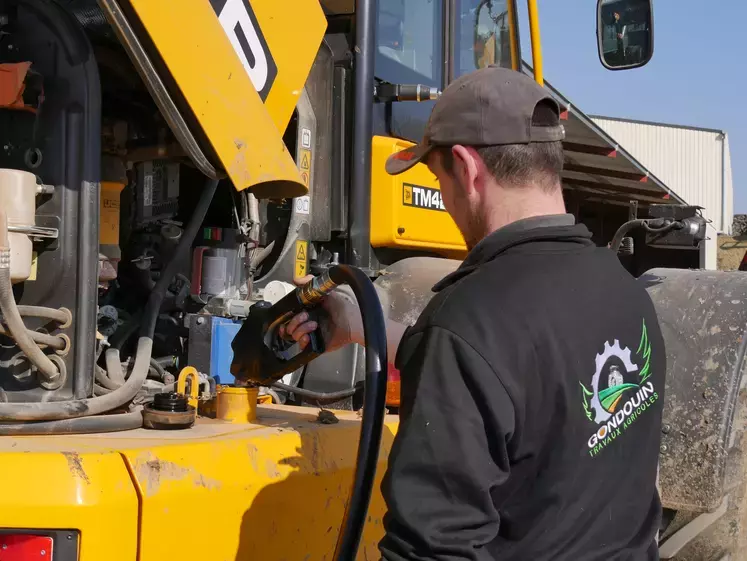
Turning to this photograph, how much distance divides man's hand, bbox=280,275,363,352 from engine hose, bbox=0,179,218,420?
404mm

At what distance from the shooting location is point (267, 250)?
2.92 meters

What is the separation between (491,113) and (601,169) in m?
9.09

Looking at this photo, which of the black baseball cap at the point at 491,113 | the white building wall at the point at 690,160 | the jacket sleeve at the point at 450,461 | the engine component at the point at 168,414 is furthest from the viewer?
the white building wall at the point at 690,160

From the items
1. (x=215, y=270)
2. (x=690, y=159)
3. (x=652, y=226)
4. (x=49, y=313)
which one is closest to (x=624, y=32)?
(x=652, y=226)

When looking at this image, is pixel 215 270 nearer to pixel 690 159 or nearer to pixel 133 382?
pixel 133 382

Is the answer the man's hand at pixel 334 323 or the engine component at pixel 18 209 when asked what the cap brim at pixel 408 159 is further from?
the engine component at pixel 18 209

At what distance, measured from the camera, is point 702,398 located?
8.82 ft

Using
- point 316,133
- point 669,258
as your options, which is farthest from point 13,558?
point 669,258

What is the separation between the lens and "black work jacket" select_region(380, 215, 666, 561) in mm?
1292

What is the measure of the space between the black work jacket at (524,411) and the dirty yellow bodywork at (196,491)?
483 millimetres

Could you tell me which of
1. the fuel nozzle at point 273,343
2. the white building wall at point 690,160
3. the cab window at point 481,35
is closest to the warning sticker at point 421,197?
the cab window at point 481,35

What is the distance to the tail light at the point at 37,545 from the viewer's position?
150 cm

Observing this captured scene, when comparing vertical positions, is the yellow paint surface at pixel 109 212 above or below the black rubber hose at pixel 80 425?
above

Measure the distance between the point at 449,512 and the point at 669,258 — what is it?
9.27 metres
